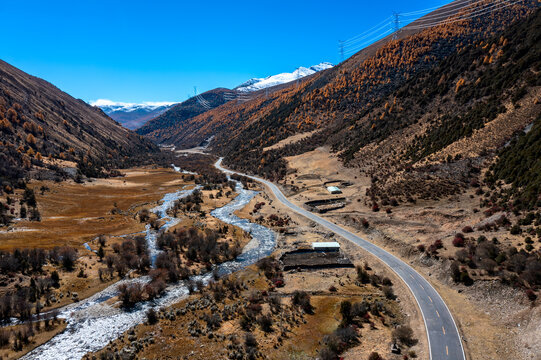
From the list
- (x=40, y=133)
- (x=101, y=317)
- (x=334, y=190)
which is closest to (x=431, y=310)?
(x=101, y=317)

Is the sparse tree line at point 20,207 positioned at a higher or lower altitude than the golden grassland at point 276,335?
higher

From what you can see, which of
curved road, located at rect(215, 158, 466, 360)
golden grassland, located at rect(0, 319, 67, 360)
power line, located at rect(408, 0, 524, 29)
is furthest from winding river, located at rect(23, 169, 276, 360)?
power line, located at rect(408, 0, 524, 29)

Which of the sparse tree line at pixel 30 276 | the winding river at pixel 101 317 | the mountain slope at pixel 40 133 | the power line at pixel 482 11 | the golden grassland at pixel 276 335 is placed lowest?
the golden grassland at pixel 276 335

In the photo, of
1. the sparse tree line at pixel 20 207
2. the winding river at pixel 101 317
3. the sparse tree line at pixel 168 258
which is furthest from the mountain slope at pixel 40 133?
the winding river at pixel 101 317

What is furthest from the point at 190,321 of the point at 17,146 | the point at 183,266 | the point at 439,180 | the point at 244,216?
the point at 17,146

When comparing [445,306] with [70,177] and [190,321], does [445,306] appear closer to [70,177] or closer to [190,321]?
[190,321]

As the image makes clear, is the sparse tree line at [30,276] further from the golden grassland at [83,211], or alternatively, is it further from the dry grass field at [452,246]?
the dry grass field at [452,246]

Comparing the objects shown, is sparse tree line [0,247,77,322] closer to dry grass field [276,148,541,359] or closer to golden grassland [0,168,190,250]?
golden grassland [0,168,190,250]
